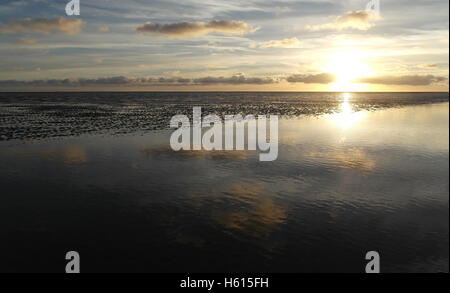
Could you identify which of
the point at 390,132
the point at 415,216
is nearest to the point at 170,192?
the point at 415,216

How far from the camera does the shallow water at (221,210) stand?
10.9 meters

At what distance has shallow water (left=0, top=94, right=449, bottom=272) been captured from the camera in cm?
1086

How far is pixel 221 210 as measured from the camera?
14.7 meters

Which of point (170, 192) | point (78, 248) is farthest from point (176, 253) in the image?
point (170, 192)

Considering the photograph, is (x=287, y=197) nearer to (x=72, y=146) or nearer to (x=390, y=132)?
(x=72, y=146)

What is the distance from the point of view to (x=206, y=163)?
23.5 m

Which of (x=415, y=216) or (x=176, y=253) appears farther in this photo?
(x=415, y=216)

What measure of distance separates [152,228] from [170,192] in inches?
168
